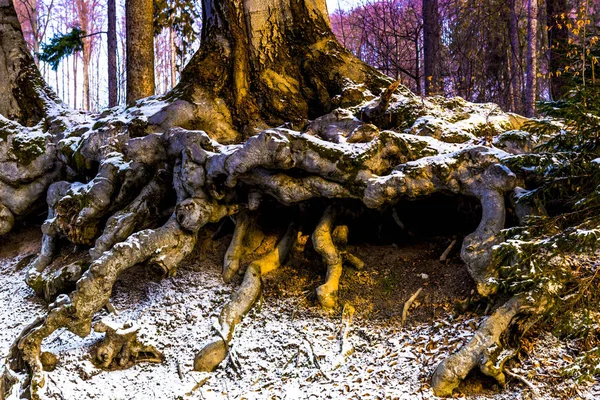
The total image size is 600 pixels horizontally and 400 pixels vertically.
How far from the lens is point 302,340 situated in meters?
3.82

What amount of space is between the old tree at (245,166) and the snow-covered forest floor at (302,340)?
0.16 metres

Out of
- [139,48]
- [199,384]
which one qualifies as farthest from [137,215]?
[139,48]

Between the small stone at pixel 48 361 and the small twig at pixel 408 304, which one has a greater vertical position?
the small twig at pixel 408 304

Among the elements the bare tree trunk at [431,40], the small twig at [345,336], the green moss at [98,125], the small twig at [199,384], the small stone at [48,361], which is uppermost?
the bare tree trunk at [431,40]

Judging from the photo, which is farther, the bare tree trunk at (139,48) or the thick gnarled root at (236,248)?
the bare tree trunk at (139,48)

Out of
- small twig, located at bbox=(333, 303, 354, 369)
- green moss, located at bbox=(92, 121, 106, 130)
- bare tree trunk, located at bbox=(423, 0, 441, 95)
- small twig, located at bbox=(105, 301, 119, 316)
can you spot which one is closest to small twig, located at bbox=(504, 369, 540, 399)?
small twig, located at bbox=(333, 303, 354, 369)

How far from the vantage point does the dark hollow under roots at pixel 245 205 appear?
365 centimetres

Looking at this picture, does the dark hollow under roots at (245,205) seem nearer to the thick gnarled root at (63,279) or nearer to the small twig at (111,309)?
the thick gnarled root at (63,279)

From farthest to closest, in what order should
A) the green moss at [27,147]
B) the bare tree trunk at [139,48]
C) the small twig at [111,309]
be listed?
the bare tree trunk at [139,48] < the green moss at [27,147] < the small twig at [111,309]

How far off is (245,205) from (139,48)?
13.6 ft

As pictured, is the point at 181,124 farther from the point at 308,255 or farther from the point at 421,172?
the point at 421,172

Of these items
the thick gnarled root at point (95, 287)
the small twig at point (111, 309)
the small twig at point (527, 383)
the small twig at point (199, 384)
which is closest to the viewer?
the small twig at point (527, 383)

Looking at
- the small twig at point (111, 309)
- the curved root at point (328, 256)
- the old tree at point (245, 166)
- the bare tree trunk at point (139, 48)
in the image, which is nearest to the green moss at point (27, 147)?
the old tree at point (245, 166)

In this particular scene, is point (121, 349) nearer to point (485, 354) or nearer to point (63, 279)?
point (63, 279)
